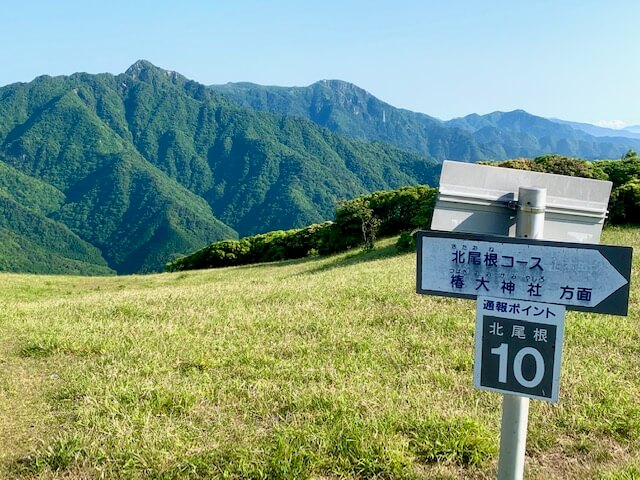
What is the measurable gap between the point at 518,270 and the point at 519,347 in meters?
0.49

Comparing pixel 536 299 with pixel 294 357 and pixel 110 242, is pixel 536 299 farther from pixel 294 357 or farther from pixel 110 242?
pixel 110 242

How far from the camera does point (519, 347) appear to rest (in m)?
3.10

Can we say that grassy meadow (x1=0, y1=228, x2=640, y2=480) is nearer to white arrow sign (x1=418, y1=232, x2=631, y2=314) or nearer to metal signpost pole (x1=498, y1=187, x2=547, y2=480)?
metal signpost pole (x1=498, y1=187, x2=547, y2=480)

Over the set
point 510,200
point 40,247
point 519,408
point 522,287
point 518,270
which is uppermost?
point 510,200

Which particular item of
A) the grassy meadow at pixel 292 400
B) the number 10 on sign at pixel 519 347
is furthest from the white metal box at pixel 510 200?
the grassy meadow at pixel 292 400

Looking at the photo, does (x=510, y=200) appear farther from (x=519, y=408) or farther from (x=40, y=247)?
(x=40, y=247)

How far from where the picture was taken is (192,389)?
5.84m

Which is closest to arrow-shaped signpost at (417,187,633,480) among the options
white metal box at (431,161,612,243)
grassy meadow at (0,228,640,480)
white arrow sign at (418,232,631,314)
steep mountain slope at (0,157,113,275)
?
white arrow sign at (418,232,631,314)

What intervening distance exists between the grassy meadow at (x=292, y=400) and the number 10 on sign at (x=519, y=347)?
5.40 ft

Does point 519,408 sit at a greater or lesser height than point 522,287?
lesser

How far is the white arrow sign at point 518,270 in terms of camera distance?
9.55 ft

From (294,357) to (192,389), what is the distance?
165 centimetres

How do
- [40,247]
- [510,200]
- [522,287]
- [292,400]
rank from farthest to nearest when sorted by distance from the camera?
[40,247], [292,400], [510,200], [522,287]

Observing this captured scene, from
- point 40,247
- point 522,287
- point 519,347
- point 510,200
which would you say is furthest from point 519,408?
point 40,247
